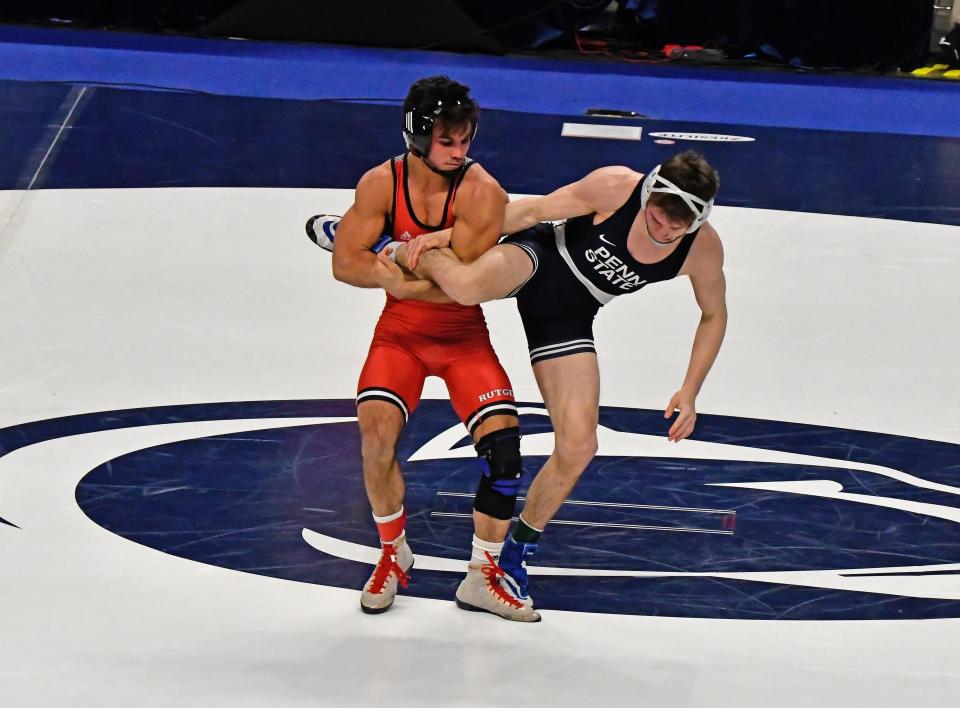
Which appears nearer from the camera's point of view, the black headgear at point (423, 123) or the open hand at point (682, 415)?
the black headgear at point (423, 123)

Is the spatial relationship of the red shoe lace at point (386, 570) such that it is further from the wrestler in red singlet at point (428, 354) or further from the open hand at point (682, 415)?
the open hand at point (682, 415)

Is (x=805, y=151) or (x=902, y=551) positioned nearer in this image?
(x=902, y=551)

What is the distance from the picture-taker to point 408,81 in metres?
10.4

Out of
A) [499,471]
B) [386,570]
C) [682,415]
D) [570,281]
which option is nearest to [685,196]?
[570,281]

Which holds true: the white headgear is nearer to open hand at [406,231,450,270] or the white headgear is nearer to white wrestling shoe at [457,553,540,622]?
open hand at [406,231,450,270]

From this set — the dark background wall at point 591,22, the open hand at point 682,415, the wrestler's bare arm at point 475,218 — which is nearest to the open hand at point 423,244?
the wrestler's bare arm at point 475,218

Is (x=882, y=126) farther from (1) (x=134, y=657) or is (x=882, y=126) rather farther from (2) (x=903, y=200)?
(1) (x=134, y=657)

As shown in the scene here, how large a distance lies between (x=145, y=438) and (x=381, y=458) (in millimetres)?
1478

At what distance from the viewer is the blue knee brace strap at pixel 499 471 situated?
14.1 feet

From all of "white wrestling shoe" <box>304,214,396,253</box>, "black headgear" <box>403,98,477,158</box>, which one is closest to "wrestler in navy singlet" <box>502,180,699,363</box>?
"black headgear" <box>403,98,477,158</box>

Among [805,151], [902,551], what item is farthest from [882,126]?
[902,551]

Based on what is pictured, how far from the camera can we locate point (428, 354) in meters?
4.43

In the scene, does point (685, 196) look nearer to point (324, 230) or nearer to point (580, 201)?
point (580, 201)

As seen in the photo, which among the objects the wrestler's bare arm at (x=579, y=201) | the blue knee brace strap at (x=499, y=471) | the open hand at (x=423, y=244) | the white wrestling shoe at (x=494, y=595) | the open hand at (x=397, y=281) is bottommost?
the white wrestling shoe at (x=494, y=595)
